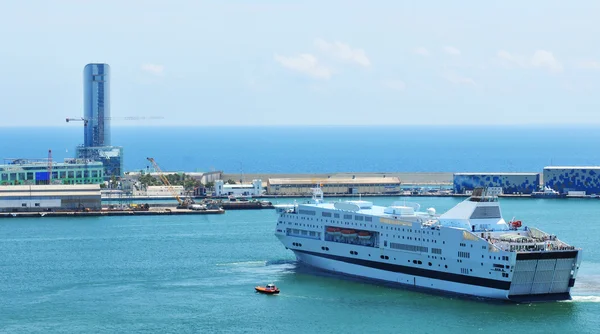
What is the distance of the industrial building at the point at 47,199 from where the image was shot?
61281 millimetres

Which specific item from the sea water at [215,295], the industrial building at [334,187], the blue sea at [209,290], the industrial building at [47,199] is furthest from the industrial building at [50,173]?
the sea water at [215,295]

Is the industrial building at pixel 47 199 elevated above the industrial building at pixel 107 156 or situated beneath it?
situated beneath

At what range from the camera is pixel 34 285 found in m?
37.9

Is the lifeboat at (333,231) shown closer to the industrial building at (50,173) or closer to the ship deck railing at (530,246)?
the ship deck railing at (530,246)

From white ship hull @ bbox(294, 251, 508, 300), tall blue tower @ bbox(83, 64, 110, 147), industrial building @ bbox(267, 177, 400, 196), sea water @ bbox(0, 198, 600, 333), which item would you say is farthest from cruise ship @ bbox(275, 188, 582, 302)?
tall blue tower @ bbox(83, 64, 110, 147)

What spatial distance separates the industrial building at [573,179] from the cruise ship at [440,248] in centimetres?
3309

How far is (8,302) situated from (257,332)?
842cm

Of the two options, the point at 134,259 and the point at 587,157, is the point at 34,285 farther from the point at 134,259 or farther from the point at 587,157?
the point at 587,157

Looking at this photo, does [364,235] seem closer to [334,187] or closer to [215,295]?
[215,295]

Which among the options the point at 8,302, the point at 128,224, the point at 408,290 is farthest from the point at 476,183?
the point at 8,302

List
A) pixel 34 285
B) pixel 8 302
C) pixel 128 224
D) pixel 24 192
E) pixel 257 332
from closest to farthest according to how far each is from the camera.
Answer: pixel 257 332 → pixel 8 302 → pixel 34 285 → pixel 128 224 → pixel 24 192

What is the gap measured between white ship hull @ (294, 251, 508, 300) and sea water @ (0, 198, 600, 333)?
41 centimetres

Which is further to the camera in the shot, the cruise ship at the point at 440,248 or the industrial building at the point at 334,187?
the industrial building at the point at 334,187

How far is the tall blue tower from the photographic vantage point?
93.1 metres
